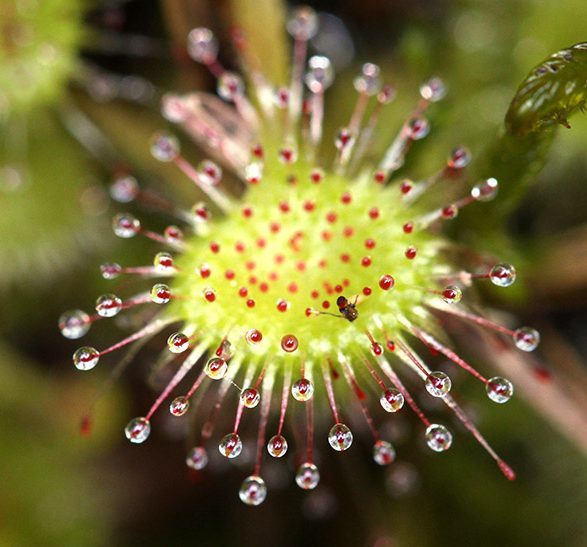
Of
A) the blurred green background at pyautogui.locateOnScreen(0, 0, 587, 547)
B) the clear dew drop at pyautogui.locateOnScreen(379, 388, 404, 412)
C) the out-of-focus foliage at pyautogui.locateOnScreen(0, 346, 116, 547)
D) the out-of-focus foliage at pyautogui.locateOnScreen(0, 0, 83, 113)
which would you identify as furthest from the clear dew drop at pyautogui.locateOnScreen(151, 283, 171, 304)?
the out-of-focus foliage at pyautogui.locateOnScreen(0, 346, 116, 547)

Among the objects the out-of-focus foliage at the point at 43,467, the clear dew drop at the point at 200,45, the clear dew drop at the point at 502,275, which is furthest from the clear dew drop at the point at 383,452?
the out-of-focus foliage at the point at 43,467

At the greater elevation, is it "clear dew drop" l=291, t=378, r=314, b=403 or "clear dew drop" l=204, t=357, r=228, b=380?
"clear dew drop" l=291, t=378, r=314, b=403

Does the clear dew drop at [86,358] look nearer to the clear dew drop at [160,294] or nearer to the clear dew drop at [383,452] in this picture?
the clear dew drop at [160,294]

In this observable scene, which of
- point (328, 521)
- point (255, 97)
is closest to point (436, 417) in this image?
point (328, 521)

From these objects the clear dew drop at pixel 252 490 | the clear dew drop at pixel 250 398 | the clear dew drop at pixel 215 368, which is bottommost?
the clear dew drop at pixel 252 490

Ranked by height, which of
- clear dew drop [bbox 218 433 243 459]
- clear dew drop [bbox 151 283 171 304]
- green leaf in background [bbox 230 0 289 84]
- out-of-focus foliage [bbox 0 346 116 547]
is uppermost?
green leaf in background [bbox 230 0 289 84]

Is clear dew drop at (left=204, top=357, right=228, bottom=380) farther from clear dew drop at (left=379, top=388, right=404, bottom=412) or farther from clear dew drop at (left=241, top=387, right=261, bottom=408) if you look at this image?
clear dew drop at (left=379, top=388, right=404, bottom=412)
